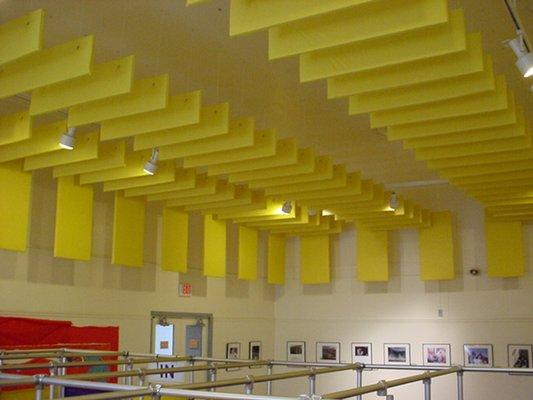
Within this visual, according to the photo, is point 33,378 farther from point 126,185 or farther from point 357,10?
point 126,185

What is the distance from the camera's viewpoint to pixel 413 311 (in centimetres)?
1334

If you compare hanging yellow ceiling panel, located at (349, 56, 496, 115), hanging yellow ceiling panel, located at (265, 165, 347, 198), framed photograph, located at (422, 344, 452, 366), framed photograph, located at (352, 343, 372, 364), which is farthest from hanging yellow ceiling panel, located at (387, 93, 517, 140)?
framed photograph, located at (352, 343, 372, 364)

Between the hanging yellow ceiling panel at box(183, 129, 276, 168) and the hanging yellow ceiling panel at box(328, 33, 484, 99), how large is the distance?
1779mm

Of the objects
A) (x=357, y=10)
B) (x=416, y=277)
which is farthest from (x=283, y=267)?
(x=357, y=10)

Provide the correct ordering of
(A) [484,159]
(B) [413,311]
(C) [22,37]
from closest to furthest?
(C) [22,37]
(A) [484,159]
(B) [413,311]

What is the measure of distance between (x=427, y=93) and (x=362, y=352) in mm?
8821

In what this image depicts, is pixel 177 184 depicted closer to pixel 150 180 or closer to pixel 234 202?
pixel 150 180

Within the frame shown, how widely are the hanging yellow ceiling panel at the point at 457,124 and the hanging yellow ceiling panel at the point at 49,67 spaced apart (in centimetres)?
321

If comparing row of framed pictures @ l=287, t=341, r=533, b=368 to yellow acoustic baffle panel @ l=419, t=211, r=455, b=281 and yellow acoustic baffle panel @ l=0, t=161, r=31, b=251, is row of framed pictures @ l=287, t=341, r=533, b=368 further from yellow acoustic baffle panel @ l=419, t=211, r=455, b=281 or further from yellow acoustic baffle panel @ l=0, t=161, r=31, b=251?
yellow acoustic baffle panel @ l=0, t=161, r=31, b=251

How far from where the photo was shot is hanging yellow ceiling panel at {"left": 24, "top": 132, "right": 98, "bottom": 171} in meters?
7.85

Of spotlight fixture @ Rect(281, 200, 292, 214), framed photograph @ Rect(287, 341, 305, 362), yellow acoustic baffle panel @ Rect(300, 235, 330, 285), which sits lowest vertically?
framed photograph @ Rect(287, 341, 305, 362)

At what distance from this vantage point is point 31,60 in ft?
19.3

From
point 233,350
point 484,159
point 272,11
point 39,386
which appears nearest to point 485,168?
point 484,159

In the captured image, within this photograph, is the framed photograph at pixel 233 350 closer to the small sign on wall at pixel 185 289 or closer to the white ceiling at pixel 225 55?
the small sign on wall at pixel 185 289
